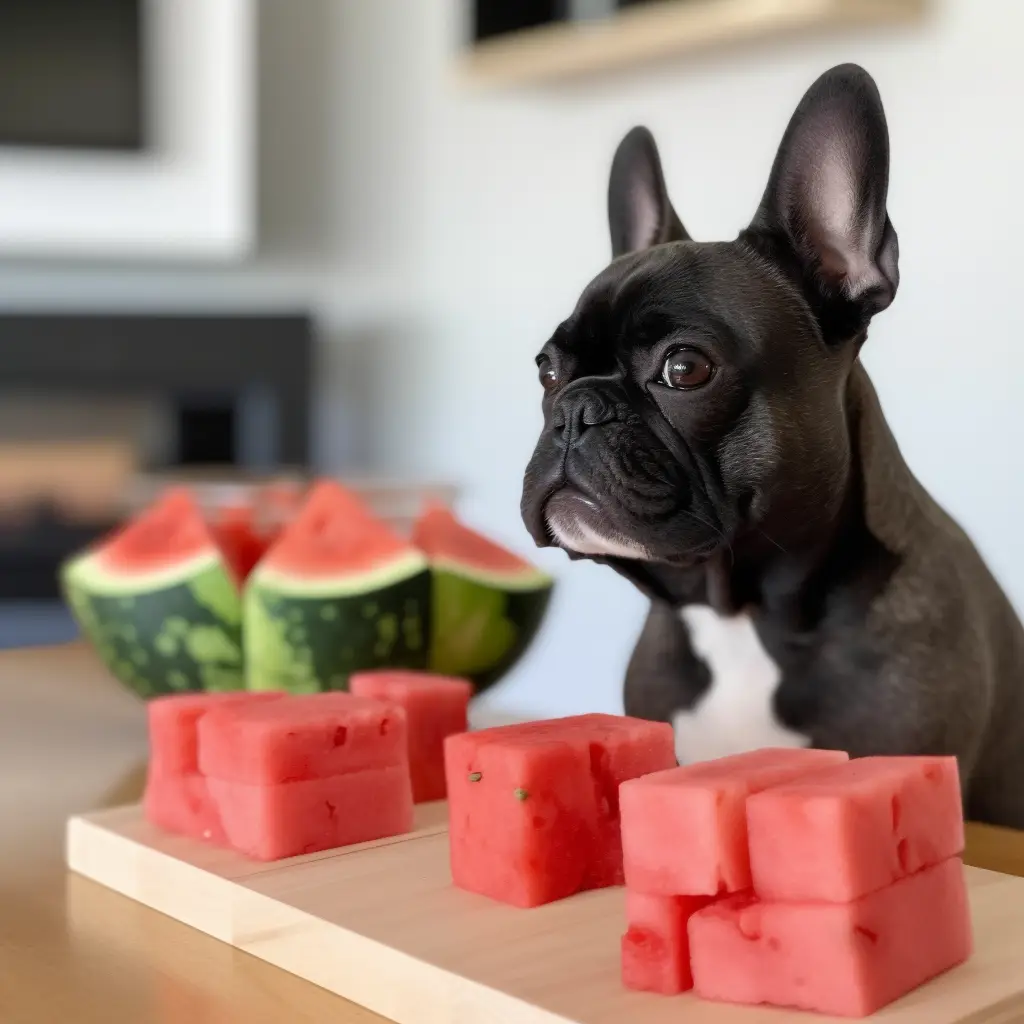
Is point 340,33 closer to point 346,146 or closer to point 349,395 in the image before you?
point 346,146

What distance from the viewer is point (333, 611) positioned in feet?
3.42

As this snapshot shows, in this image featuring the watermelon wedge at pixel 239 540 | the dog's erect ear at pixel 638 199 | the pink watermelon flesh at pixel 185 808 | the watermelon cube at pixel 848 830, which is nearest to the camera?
the watermelon cube at pixel 848 830

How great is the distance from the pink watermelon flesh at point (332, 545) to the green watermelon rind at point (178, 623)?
5 centimetres

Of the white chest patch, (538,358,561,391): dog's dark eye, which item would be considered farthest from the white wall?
(538,358,561,391): dog's dark eye

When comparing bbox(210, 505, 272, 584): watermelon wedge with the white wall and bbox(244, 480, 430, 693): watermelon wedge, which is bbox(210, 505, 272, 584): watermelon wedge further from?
the white wall

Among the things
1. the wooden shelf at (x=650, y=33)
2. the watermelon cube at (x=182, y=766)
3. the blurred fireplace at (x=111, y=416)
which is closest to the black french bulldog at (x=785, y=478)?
the watermelon cube at (x=182, y=766)

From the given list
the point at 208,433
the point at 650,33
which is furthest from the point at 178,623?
the point at 208,433

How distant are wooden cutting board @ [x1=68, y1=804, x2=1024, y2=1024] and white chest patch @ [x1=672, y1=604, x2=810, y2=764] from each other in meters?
0.18

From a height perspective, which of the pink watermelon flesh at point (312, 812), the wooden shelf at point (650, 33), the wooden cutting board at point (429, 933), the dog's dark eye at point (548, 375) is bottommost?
the wooden cutting board at point (429, 933)

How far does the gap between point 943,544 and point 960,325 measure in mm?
1402

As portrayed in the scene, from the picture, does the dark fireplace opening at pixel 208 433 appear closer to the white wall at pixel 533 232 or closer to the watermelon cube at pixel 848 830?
the white wall at pixel 533 232

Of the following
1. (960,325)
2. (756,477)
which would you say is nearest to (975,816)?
(756,477)

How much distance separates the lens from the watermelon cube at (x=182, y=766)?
83cm

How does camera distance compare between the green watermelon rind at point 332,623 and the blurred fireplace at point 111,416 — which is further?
the blurred fireplace at point 111,416
